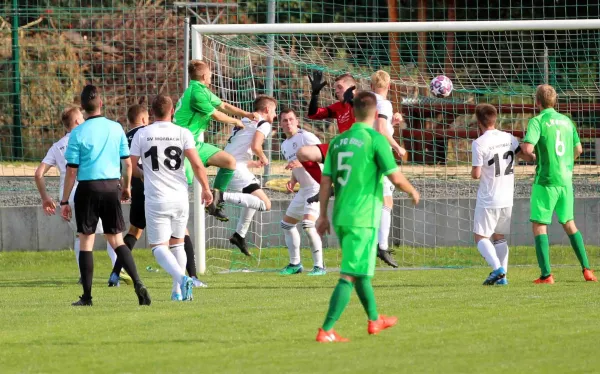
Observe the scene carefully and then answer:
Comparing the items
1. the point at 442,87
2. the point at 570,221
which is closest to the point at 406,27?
the point at 442,87

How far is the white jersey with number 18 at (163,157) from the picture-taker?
10.8 metres

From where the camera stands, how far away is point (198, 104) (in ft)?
41.6

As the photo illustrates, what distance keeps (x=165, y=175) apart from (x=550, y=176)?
431cm

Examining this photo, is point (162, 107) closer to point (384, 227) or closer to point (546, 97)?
point (384, 227)

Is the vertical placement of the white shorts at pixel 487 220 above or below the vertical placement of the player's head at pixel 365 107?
below

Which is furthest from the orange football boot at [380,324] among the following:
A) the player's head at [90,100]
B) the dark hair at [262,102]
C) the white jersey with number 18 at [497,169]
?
the dark hair at [262,102]

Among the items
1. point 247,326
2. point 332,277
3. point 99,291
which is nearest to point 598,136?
point 332,277

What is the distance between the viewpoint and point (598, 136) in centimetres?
2094

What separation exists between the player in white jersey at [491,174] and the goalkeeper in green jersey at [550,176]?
1.00 feet

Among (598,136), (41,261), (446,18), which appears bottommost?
(41,261)

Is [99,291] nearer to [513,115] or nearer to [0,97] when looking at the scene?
[513,115]

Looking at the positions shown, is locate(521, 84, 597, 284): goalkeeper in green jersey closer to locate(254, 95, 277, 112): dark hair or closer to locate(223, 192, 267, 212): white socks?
locate(254, 95, 277, 112): dark hair

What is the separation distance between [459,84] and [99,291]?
977 cm

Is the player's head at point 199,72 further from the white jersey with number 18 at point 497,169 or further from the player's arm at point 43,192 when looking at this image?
the white jersey with number 18 at point 497,169
